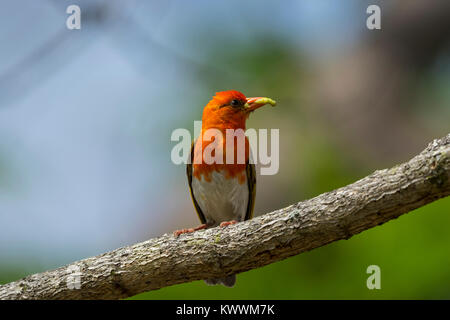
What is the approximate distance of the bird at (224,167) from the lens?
4.89 m

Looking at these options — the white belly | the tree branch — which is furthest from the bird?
the tree branch

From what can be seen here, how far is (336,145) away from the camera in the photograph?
23.1 ft

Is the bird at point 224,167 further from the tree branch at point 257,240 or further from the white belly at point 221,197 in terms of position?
the tree branch at point 257,240

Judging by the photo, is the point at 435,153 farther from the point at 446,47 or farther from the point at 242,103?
the point at 446,47

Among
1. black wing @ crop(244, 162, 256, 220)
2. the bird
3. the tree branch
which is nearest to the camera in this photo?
the tree branch

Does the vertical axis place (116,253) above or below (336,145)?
below

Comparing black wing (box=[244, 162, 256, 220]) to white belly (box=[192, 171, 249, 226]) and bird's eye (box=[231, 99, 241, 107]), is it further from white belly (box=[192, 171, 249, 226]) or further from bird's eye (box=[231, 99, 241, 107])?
bird's eye (box=[231, 99, 241, 107])

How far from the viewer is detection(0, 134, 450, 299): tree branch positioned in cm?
319

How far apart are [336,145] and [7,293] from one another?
163 inches

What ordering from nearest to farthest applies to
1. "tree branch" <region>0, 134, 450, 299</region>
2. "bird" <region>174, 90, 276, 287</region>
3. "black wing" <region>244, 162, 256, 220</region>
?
1. "tree branch" <region>0, 134, 450, 299</region>
2. "bird" <region>174, 90, 276, 287</region>
3. "black wing" <region>244, 162, 256, 220</region>

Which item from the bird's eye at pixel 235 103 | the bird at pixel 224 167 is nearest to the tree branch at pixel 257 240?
the bird at pixel 224 167

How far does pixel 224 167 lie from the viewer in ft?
16.0

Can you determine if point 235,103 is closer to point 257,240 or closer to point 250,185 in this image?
point 250,185

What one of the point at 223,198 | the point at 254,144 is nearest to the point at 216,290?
the point at 223,198
